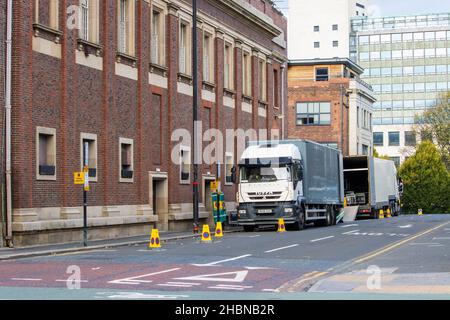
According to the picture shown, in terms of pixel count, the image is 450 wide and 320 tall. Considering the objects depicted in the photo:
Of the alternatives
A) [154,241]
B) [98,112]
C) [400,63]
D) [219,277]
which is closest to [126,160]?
[98,112]

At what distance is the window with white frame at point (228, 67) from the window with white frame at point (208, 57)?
7.74ft

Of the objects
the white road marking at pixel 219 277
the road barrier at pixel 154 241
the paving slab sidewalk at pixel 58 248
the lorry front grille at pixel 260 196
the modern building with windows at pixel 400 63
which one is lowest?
the white road marking at pixel 219 277

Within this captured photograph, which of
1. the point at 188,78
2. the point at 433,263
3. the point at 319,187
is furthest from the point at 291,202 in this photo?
the point at 433,263

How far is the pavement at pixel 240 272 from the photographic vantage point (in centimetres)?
1425

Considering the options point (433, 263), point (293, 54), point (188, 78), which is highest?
point (293, 54)

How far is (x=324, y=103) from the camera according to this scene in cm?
8819

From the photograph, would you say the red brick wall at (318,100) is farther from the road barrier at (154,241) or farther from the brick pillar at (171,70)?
the road barrier at (154,241)

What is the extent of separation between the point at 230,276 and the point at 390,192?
1908 inches

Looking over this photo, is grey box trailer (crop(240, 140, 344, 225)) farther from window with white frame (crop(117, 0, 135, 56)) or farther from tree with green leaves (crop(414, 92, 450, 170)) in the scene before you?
tree with green leaves (crop(414, 92, 450, 170))

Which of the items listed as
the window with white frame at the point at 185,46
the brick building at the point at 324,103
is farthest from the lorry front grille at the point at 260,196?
the brick building at the point at 324,103

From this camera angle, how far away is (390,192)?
211 feet

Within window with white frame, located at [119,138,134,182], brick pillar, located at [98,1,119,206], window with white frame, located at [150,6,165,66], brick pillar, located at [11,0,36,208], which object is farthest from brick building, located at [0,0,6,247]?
window with white frame, located at [150,6,165,66]

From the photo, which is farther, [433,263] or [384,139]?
[384,139]
